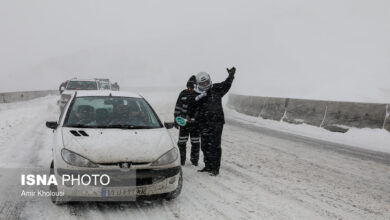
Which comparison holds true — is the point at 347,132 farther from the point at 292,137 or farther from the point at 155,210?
the point at 155,210

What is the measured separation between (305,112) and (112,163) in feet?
35.6

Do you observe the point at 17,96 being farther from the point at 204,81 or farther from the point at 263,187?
the point at 263,187

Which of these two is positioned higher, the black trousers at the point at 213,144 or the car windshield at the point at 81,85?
the car windshield at the point at 81,85

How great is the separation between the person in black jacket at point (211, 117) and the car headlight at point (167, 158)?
1.70m

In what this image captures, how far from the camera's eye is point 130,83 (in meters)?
93.8

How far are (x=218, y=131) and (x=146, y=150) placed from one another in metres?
2.17

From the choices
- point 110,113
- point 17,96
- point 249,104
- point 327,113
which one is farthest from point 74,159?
point 17,96

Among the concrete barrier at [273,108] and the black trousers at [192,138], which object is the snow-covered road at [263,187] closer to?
the black trousers at [192,138]

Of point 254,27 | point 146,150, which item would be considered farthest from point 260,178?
point 254,27

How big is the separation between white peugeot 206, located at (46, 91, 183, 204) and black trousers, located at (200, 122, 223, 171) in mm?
1395

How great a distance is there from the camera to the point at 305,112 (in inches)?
559

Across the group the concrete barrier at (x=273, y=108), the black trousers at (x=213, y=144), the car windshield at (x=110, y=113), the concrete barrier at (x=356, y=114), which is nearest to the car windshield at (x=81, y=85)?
the concrete barrier at (x=273, y=108)

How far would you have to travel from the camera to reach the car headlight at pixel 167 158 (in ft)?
15.6

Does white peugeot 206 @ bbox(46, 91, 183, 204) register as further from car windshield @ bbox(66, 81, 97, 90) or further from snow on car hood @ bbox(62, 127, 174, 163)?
car windshield @ bbox(66, 81, 97, 90)
